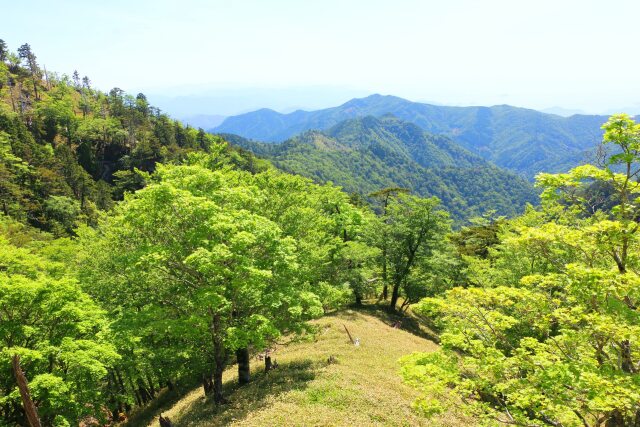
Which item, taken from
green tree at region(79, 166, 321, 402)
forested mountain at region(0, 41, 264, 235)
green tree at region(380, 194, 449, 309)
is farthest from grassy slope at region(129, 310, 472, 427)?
forested mountain at region(0, 41, 264, 235)

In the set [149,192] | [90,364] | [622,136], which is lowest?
[90,364]

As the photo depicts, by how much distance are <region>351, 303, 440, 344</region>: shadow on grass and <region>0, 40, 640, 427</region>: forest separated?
4.01 feet

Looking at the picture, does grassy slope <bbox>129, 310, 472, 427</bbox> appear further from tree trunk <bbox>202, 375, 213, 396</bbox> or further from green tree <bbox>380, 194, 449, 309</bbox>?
green tree <bbox>380, 194, 449, 309</bbox>

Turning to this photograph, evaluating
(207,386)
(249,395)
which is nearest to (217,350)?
(249,395)

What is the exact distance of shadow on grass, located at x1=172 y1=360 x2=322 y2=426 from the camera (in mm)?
18906

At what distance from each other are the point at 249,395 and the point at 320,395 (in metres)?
4.12

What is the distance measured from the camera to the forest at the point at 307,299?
10523 millimetres

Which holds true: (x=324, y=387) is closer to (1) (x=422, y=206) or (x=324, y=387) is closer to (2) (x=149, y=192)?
(2) (x=149, y=192)

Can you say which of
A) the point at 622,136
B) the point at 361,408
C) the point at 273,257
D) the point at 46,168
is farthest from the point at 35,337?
the point at 46,168

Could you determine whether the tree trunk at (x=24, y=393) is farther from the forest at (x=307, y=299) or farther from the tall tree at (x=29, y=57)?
the tall tree at (x=29, y=57)

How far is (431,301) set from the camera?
1332 centimetres

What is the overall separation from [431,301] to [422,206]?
29.6m

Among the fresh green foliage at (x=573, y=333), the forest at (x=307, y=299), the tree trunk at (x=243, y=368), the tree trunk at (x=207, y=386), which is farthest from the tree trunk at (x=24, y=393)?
the fresh green foliage at (x=573, y=333)

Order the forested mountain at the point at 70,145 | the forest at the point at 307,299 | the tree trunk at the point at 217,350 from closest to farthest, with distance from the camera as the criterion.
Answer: the forest at the point at 307,299, the tree trunk at the point at 217,350, the forested mountain at the point at 70,145
